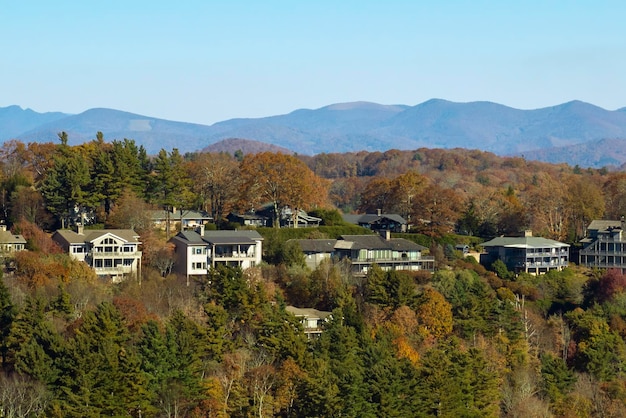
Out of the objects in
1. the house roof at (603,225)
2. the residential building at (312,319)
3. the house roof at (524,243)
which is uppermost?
the house roof at (603,225)

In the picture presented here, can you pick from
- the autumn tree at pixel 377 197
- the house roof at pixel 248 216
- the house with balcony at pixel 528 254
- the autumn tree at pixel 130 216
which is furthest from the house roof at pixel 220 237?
the autumn tree at pixel 377 197

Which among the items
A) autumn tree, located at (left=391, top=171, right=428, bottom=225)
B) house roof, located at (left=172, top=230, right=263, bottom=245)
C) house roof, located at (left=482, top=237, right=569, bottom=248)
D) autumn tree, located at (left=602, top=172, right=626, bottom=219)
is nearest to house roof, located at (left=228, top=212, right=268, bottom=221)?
house roof, located at (left=172, top=230, right=263, bottom=245)

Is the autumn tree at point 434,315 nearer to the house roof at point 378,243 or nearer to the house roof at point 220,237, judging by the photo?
the house roof at point 378,243

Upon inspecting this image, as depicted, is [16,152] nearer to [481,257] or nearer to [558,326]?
[481,257]

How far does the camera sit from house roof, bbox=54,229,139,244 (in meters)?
49.2

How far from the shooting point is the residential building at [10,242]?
47375mm

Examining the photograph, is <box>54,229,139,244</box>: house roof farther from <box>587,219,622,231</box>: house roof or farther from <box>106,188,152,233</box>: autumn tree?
<box>587,219,622,231</box>: house roof

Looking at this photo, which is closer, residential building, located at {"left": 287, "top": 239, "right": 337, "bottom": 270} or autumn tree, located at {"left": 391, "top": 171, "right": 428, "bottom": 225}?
residential building, located at {"left": 287, "top": 239, "right": 337, "bottom": 270}

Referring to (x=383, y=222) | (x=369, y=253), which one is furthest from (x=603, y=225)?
(x=369, y=253)

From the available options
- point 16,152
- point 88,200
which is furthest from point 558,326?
point 16,152

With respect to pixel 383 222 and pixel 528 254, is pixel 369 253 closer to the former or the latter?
pixel 528 254

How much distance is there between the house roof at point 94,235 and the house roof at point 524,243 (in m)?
19.2

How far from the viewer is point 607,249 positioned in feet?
188

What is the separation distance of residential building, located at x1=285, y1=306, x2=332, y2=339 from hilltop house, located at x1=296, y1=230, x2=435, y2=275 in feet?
21.2
